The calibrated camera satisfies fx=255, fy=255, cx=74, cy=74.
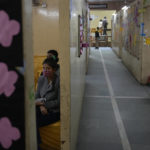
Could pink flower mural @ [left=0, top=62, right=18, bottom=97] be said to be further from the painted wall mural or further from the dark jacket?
the dark jacket

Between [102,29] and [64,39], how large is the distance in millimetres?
20288

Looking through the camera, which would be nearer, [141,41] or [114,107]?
[114,107]

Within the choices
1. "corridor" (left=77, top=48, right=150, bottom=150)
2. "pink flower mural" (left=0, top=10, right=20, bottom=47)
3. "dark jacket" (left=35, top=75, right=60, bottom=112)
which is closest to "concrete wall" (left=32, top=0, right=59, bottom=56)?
"corridor" (left=77, top=48, right=150, bottom=150)

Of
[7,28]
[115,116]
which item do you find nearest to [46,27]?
[115,116]

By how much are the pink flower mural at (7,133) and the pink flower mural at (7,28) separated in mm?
419

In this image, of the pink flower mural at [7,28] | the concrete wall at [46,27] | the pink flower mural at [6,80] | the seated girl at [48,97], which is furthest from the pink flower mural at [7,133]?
the concrete wall at [46,27]

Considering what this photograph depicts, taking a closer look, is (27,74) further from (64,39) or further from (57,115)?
(57,115)

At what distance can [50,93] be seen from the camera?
3453 millimetres

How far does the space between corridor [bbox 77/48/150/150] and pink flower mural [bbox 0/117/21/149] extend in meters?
2.17

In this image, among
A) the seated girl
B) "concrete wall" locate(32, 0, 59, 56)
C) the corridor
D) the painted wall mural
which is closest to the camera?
the painted wall mural

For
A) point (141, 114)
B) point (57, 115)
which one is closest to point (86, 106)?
point (141, 114)

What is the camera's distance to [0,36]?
1299mm

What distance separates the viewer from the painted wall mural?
4.21 ft

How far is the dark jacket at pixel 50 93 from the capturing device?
10.9ft
